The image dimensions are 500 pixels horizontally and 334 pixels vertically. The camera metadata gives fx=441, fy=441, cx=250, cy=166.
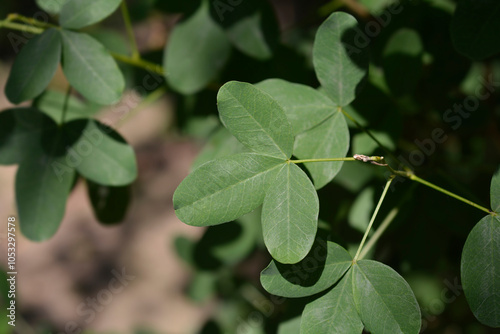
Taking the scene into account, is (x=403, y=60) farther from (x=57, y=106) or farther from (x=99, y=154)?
(x=57, y=106)

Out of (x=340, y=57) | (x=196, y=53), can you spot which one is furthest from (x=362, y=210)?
(x=196, y=53)

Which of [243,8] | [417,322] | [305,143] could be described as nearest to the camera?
[417,322]

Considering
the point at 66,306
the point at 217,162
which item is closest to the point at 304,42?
the point at 217,162

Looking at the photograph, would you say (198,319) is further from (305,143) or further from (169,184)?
(305,143)

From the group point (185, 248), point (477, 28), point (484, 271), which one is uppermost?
point (477, 28)

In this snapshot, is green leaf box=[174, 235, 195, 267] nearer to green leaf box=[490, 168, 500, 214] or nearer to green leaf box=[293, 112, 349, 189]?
green leaf box=[293, 112, 349, 189]

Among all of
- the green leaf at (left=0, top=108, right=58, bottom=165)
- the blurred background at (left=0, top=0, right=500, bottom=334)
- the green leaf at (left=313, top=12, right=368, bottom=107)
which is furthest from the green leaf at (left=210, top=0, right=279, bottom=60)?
the green leaf at (left=0, top=108, right=58, bottom=165)
